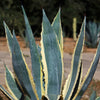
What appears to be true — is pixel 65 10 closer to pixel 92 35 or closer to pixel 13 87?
pixel 92 35

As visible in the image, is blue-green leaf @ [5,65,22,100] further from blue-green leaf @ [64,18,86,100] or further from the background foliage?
the background foliage

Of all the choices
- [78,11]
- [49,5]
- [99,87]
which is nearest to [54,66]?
[99,87]

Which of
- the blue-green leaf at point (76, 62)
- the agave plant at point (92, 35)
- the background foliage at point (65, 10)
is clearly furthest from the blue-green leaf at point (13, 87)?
the background foliage at point (65, 10)

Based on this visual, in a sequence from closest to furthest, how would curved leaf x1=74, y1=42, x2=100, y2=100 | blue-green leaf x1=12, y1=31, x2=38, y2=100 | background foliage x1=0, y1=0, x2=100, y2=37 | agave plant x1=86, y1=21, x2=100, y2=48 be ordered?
blue-green leaf x1=12, y1=31, x2=38, y2=100, curved leaf x1=74, y1=42, x2=100, y2=100, agave plant x1=86, y1=21, x2=100, y2=48, background foliage x1=0, y1=0, x2=100, y2=37

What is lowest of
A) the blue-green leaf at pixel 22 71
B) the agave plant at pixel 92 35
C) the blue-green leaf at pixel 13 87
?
the agave plant at pixel 92 35

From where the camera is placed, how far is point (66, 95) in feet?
7.83

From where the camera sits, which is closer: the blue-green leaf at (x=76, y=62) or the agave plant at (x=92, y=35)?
the blue-green leaf at (x=76, y=62)

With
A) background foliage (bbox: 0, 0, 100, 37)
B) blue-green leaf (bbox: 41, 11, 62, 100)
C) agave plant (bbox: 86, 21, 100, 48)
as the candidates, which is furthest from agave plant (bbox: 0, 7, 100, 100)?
background foliage (bbox: 0, 0, 100, 37)

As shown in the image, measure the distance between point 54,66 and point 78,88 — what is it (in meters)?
0.36

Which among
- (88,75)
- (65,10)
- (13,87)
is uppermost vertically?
(88,75)

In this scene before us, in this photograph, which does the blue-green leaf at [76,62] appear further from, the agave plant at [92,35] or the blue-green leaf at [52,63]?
the agave plant at [92,35]

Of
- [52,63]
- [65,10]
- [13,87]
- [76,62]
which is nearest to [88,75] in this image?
[76,62]

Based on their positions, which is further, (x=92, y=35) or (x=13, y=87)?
(x=92, y=35)

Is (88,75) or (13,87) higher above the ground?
(88,75)
